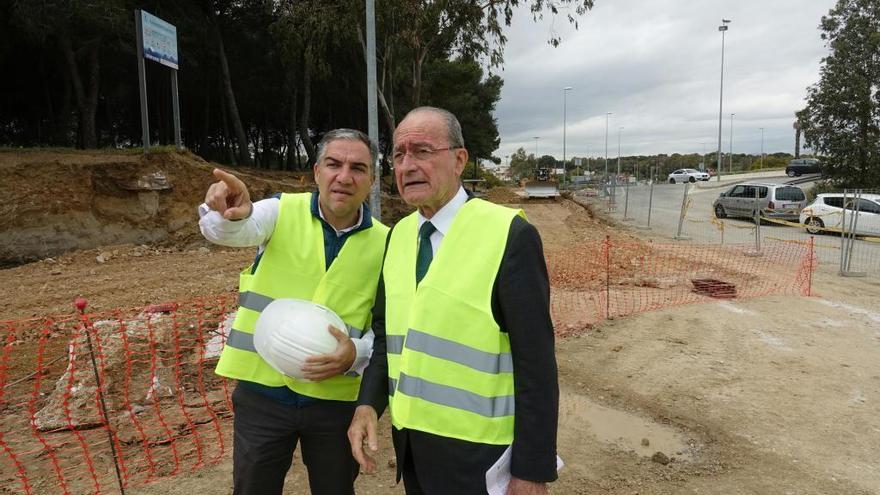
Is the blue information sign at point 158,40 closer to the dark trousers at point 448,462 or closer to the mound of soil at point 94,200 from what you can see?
the mound of soil at point 94,200

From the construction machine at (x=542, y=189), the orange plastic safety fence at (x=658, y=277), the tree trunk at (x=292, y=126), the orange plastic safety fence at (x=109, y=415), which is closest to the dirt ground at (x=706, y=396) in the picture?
the orange plastic safety fence at (x=109, y=415)

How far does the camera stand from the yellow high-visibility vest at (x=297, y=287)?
2.17 m

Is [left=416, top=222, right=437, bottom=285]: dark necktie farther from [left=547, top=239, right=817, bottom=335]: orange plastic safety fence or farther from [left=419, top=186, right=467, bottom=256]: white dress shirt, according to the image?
[left=547, top=239, right=817, bottom=335]: orange plastic safety fence

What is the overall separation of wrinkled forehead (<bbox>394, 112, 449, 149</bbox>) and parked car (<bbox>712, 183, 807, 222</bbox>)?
20.6m

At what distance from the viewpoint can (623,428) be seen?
4277 millimetres

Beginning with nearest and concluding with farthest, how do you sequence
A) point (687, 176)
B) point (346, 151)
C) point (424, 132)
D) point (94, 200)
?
point (424, 132) → point (346, 151) → point (94, 200) → point (687, 176)

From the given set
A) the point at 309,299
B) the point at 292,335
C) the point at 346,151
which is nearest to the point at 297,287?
the point at 309,299

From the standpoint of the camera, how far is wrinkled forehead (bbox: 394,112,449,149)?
1.81 meters

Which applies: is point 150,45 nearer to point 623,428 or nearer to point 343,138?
point 343,138

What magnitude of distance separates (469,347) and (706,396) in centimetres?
411

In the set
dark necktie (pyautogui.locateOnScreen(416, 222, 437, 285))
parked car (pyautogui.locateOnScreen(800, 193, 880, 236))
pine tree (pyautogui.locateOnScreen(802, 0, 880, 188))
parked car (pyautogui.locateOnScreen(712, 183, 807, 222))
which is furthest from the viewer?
pine tree (pyautogui.locateOnScreen(802, 0, 880, 188))

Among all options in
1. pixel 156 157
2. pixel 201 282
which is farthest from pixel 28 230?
pixel 201 282

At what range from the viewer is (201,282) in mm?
9875

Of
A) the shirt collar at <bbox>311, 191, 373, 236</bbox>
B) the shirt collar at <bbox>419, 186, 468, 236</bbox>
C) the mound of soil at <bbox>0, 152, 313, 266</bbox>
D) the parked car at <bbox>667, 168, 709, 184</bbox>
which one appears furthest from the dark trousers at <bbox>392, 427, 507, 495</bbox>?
the parked car at <bbox>667, 168, 709, 184</bbox>
